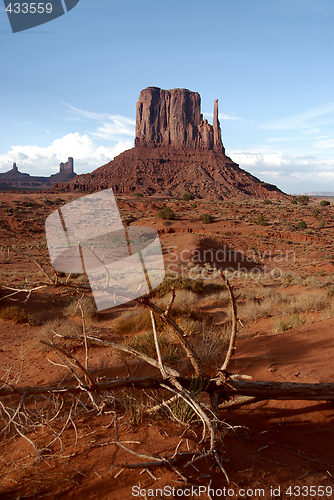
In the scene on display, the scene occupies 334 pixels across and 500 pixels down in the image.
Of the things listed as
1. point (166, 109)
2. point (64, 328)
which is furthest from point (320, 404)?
point (166, 109)

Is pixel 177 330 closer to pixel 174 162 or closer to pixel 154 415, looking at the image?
pixel 154 415

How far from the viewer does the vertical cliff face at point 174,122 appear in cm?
10769

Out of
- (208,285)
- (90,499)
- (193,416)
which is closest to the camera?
(90,499)

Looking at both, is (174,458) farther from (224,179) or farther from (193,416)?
(224,179)

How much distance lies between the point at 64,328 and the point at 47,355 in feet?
3.23

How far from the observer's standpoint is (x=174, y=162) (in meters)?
97.7

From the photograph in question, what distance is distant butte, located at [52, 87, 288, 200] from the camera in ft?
271

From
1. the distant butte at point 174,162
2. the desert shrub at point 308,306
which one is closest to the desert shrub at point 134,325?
the desert shrub at point 308,306

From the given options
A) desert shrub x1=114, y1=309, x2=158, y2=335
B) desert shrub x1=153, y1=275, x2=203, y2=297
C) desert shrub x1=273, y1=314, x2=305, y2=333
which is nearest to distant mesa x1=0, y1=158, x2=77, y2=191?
desert shrub x1=153, y1=275, x2=203, y2=297

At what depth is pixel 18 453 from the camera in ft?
8.18

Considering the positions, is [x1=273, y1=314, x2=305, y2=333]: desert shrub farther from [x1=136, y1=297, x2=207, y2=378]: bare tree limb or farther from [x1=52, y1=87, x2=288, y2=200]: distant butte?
[x1=52, y1=87, x2=288, y2=200]: distant butte
